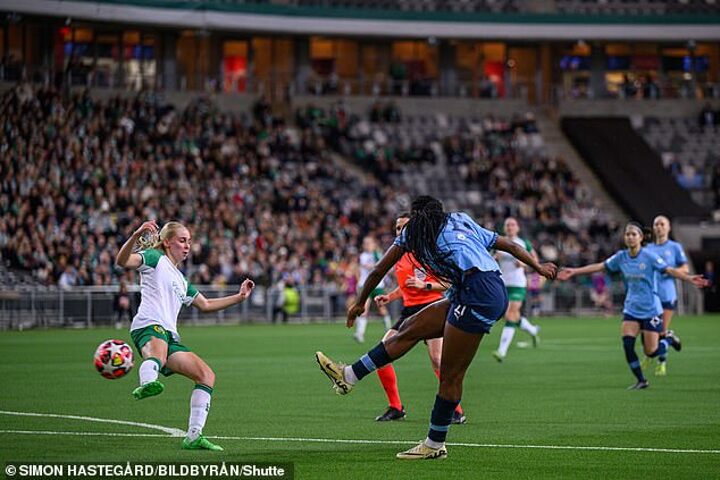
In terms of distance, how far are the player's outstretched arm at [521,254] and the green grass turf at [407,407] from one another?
169 cm

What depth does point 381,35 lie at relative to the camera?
64562mm

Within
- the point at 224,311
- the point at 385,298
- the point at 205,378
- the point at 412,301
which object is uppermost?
the point at 385,298

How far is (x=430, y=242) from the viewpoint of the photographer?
1231 centimetres

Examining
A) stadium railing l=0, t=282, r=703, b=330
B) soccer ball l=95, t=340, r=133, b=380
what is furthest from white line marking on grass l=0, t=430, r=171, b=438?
stadium railing l=0, t=282, r=703, b=330

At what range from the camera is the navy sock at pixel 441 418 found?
40.2ft

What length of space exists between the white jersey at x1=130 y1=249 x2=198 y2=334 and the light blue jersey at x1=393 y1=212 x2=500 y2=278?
2.27 m

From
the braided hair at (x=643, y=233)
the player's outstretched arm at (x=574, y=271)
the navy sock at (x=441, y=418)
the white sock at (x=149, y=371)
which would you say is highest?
the braided hair at (x=643, y=233)

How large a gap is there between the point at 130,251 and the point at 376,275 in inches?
88.1

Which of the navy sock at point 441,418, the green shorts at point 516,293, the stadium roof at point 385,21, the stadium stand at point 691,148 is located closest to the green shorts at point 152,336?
the navy sock at point 441,418

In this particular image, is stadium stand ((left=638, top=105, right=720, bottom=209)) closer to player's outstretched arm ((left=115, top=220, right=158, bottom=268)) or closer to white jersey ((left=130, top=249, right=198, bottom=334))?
white jersey ((left=130, top=249, right=198, bottom=334))

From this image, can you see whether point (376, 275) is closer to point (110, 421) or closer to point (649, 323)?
point (110, 421)

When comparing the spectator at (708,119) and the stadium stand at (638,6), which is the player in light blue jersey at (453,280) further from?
the stadium stand at (638,6)

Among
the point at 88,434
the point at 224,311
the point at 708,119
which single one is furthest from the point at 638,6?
the point at 88,434

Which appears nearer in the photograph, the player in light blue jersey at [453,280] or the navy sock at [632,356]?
the player in light blue jersey at [453,280]
